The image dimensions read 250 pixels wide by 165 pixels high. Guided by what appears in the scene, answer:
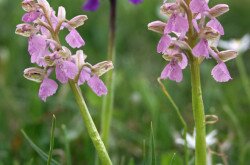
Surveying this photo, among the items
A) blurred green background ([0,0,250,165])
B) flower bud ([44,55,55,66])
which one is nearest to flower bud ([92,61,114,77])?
flower bud ([44,55,55,66])

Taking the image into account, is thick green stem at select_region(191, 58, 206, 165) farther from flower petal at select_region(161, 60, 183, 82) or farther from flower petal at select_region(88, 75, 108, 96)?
flower petal at select_region(88, 75, 108, 96)

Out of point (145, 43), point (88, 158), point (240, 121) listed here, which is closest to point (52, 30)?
point (88, 158)

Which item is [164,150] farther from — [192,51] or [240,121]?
[192,51]

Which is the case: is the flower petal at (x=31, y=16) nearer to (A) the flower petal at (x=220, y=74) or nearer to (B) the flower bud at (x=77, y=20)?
(B) the flower bud at (x=77, y=20)

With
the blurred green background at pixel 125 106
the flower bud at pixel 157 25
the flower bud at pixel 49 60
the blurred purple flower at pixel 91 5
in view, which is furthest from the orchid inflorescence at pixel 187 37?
the blurred purple flower at pixel 91 5

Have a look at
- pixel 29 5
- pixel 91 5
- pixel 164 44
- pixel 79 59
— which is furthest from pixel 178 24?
pixel 91 5

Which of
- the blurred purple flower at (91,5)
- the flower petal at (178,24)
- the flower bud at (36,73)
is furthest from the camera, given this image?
the blurred purple flower at (91,5)
